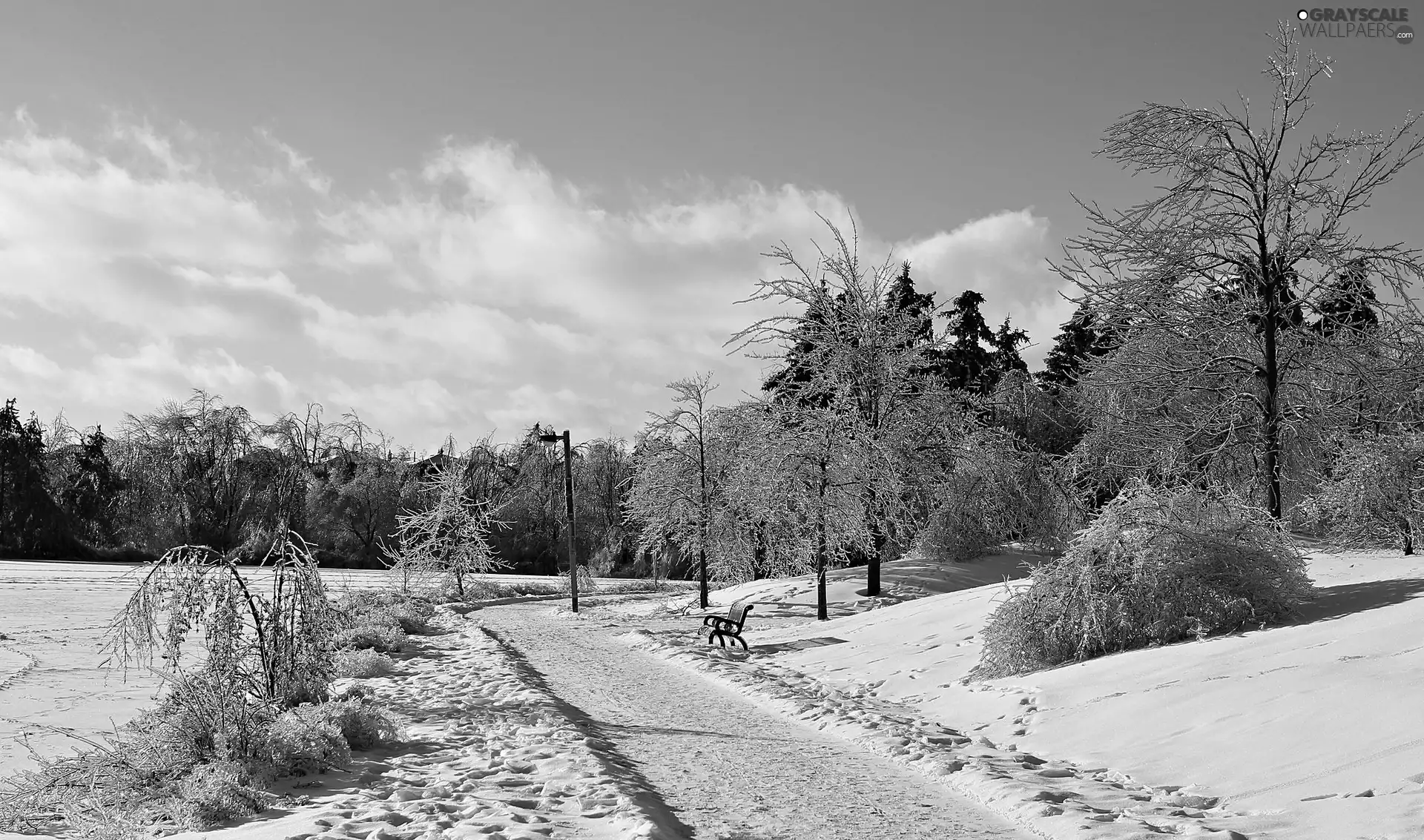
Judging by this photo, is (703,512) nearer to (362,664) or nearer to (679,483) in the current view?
(679,483)

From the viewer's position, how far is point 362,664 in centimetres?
1362

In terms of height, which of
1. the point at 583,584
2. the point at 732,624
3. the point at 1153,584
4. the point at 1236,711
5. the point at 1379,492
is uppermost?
the point at 1379,492

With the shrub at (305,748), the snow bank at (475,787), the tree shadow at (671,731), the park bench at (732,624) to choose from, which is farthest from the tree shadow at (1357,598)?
the shrub at (305,748)

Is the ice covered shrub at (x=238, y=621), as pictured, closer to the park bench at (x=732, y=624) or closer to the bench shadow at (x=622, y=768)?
the bench shadow at (x=622, y=768)

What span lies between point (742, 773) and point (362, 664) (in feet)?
27.9

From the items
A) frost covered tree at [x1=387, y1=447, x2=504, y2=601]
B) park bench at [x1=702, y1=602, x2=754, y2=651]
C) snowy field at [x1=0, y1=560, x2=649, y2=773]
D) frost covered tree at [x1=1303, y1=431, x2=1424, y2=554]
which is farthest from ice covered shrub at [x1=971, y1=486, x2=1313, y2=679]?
frost covered tree at [x1=387, y1=447, x2=504, y2=601]

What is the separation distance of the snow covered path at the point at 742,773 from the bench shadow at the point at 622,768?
0.01 meters

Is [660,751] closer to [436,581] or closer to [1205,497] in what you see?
[1205,497]

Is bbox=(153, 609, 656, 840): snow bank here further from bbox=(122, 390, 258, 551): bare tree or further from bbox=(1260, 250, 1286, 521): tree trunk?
bbox=(122, 390, 258, 551): bare tree

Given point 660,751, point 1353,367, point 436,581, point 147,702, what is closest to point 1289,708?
point 660,751

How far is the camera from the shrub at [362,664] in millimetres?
13375

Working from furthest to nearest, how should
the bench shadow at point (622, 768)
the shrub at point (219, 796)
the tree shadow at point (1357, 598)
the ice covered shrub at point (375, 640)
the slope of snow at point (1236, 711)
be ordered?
the ice covered shrub at point (375, 640), the tree shadow at point (1357, 598), the shrub at point (219, 796), the bench shadow at point (622, 768), the slope of snow at point (1236, 711)

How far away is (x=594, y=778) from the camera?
7109 millimetres

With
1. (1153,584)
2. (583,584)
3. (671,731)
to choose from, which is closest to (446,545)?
(583,584)
